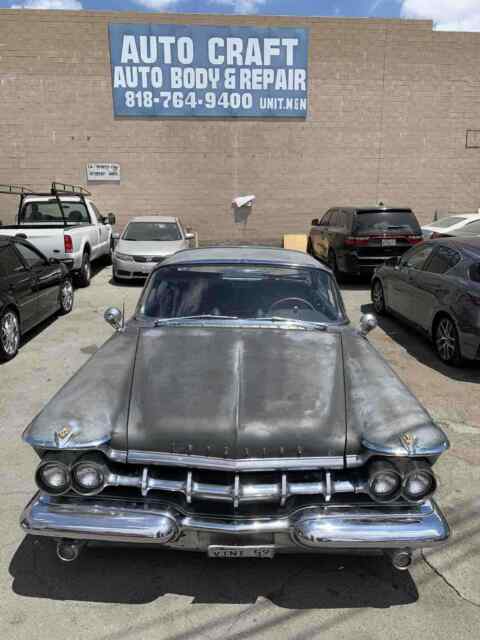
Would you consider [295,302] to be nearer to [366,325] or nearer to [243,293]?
[243,293]

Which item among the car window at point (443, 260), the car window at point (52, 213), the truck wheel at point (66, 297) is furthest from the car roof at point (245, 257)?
the car window at point (52, 213)

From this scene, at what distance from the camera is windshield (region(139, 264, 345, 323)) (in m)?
3.78

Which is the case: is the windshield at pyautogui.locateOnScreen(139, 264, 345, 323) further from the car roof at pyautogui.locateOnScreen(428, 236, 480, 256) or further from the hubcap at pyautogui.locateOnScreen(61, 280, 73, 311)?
the hubcap at pyautogui.locateOnScreen(61, 280, 73, 311)

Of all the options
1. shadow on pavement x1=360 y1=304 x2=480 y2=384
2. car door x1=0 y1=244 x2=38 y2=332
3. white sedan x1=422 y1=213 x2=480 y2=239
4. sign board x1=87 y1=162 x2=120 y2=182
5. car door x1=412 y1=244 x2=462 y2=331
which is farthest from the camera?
sign board x1=87 y1=162 x2=120 y2=182

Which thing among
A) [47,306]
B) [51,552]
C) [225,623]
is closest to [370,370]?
[225,623]

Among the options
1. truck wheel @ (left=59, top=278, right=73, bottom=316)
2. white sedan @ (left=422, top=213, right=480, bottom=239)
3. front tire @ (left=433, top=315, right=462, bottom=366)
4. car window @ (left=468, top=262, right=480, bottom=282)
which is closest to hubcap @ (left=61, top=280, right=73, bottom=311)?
truck wheel @ (left=59, top=278, right=73, bottom=316)

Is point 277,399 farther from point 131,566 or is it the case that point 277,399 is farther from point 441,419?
point 441,419

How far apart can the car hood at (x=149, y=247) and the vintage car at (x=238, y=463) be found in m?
8.29

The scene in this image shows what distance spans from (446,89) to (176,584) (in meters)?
17.9

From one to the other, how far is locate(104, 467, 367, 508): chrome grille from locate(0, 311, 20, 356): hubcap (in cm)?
444

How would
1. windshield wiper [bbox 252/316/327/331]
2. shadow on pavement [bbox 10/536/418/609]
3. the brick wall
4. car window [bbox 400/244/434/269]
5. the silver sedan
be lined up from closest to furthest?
shadow on pavement [bbox 10/536/418/609] → windshield wiper [bbox 252/316/327/331] → car window [bbox 400/244/434/269] → the silver sedan → the brick wall

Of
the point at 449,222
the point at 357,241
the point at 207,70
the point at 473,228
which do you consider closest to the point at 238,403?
the point at 357,241

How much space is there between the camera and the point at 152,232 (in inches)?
474

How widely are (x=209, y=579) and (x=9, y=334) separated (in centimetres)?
472
